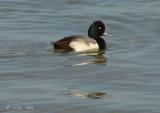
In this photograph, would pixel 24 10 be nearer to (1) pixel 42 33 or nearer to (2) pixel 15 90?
(1) pixel 42 33

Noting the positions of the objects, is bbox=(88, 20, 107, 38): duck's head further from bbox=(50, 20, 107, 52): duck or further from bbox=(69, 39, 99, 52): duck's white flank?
bbox=(69, 39, 99, 52): duck's white flank

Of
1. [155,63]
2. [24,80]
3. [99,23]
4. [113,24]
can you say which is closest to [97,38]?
[99,23]

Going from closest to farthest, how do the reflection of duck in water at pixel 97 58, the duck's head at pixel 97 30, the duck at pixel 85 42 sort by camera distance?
the reflection of duck in water at pixel 97 58 → the duck at pixel 85 42 → the duck's head at pixel 97 30

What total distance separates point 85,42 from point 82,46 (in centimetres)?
18

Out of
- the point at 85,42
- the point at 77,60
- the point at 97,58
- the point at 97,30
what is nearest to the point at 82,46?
the point at 85,42

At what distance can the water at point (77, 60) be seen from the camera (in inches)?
414

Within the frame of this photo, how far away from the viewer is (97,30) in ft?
56.1

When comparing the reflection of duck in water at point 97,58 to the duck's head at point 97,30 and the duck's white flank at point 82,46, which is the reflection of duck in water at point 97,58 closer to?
the duck's white flank at point 82,46

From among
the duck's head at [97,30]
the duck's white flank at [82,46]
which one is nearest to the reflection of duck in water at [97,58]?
the duck's white flank at [82,46]

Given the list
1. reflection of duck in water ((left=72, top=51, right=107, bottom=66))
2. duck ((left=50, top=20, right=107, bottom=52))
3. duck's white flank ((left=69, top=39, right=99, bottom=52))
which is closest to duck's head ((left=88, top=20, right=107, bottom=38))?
duck ((left=50, top=20, right=107, bottom=52))

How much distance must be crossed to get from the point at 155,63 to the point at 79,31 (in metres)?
4.89

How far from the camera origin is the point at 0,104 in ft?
33.7

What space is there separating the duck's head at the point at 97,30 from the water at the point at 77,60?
0.82ft

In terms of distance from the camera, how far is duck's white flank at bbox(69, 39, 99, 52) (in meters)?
15.8
